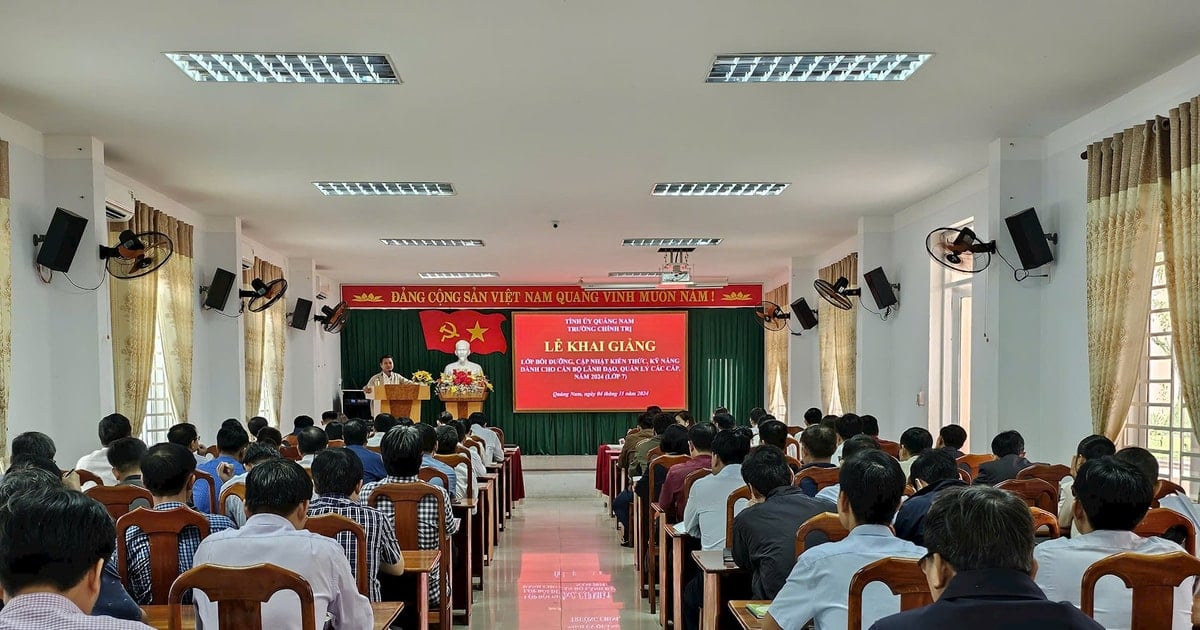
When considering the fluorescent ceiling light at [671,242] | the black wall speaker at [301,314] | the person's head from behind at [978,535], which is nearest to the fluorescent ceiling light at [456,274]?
the black wall speaker at [301,314]

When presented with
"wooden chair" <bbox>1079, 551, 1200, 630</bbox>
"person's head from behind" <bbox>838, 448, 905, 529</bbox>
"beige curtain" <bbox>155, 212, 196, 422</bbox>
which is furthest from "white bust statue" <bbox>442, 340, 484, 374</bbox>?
"wooden chair" <bbox>1079, 551, 1200, 630</bbox>

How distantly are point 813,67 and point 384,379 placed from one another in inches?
509

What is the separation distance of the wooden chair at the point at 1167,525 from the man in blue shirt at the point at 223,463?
4.10 metres

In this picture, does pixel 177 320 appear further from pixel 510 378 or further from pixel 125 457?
pixel 510 378

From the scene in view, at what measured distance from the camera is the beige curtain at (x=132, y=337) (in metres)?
7.46

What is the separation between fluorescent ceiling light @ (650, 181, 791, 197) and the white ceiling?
0.19 metres

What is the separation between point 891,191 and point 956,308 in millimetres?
1221

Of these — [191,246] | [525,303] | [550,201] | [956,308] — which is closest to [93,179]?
[191,246]

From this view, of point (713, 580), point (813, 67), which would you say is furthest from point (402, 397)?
point (713, 580)

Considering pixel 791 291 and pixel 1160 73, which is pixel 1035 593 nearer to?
pixel 1160 73

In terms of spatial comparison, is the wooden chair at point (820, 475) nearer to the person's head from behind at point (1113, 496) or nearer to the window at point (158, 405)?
the person's head from behind at point (1113, 496)

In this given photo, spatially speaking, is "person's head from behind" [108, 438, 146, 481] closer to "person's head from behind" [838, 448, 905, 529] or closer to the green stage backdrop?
"person's head from behind" [838, 448, 905, 529]

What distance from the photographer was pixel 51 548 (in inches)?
74.5

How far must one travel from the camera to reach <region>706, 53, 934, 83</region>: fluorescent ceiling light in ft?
15.7
